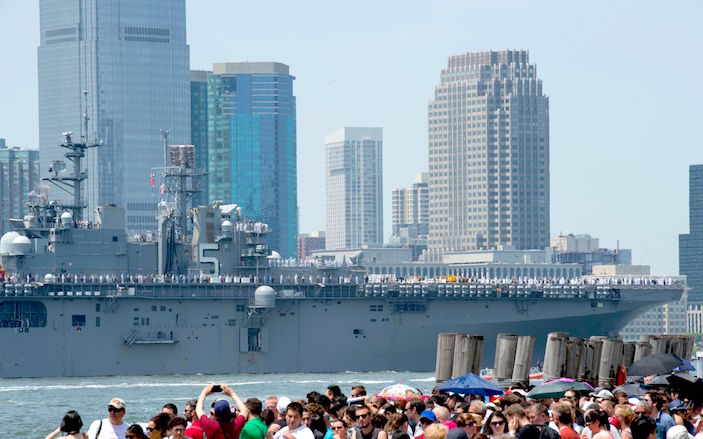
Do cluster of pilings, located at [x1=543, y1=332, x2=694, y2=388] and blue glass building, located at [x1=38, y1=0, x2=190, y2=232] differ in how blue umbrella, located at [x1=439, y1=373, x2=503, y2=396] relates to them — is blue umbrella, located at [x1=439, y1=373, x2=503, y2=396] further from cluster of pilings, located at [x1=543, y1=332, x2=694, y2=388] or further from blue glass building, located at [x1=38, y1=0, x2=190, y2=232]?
blue glass building, located at [x1=38, y1=0, x2=190, y2=232]

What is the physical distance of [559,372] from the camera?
32750 millimetres

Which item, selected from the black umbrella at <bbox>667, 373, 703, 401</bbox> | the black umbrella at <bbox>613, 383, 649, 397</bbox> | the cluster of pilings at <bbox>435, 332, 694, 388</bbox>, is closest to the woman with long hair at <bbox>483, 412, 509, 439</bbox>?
the black umbrella at <bbox>667, 373, 703, 401</bbox>

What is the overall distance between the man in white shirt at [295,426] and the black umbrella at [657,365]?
12793mm

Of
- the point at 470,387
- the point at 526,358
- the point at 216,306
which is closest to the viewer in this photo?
the point at 470,387

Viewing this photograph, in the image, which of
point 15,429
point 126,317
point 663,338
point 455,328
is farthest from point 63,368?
point 663,338

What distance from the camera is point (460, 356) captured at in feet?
104

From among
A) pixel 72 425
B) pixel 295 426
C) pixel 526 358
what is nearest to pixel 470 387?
pixel 526 358

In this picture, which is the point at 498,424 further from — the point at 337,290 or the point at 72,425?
the point at 337,290

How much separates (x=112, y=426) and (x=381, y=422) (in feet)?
10.00

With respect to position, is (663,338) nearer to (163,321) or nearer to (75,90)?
(163,321)

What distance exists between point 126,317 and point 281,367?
7430 millimetres

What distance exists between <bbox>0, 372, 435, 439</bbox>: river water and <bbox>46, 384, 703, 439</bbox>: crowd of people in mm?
20424

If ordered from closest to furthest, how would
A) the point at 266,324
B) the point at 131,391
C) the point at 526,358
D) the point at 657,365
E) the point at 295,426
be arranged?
the point at 295,426
the point at 657,365
the point at 526,358
the point at 131,391
the point at 266,324

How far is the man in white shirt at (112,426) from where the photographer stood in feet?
54.2
